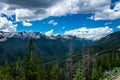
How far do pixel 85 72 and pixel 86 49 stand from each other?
10710 mm

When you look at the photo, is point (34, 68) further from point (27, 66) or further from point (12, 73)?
point (12, 73)

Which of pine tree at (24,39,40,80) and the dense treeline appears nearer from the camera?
pine tree at (24,39,40,80)

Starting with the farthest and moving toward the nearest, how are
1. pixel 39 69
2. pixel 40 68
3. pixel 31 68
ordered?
1. pixel 40 68
2. pixel 39 69
3. pixel 31 68

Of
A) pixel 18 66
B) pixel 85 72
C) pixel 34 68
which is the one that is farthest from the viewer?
pixel 85 72

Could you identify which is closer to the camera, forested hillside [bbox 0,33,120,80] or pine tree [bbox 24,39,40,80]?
pine tree [bbox 24,39,40,80]

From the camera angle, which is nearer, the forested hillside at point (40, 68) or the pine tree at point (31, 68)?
the pine tree at point (31, 68)

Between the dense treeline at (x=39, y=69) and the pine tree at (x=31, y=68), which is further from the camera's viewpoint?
the dense treeline at (x=39, y=69)

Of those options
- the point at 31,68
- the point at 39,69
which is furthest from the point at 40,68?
the point at 31,68

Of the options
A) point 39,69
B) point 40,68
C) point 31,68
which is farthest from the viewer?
point 40,68

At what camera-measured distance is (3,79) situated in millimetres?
79000

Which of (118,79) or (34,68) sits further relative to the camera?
(34,68)

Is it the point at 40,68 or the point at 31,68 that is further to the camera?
the point at 40,68

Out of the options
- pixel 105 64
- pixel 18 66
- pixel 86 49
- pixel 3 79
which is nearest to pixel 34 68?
pixel 3 79

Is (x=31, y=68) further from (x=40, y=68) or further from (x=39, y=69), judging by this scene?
(x=40, y=68)
